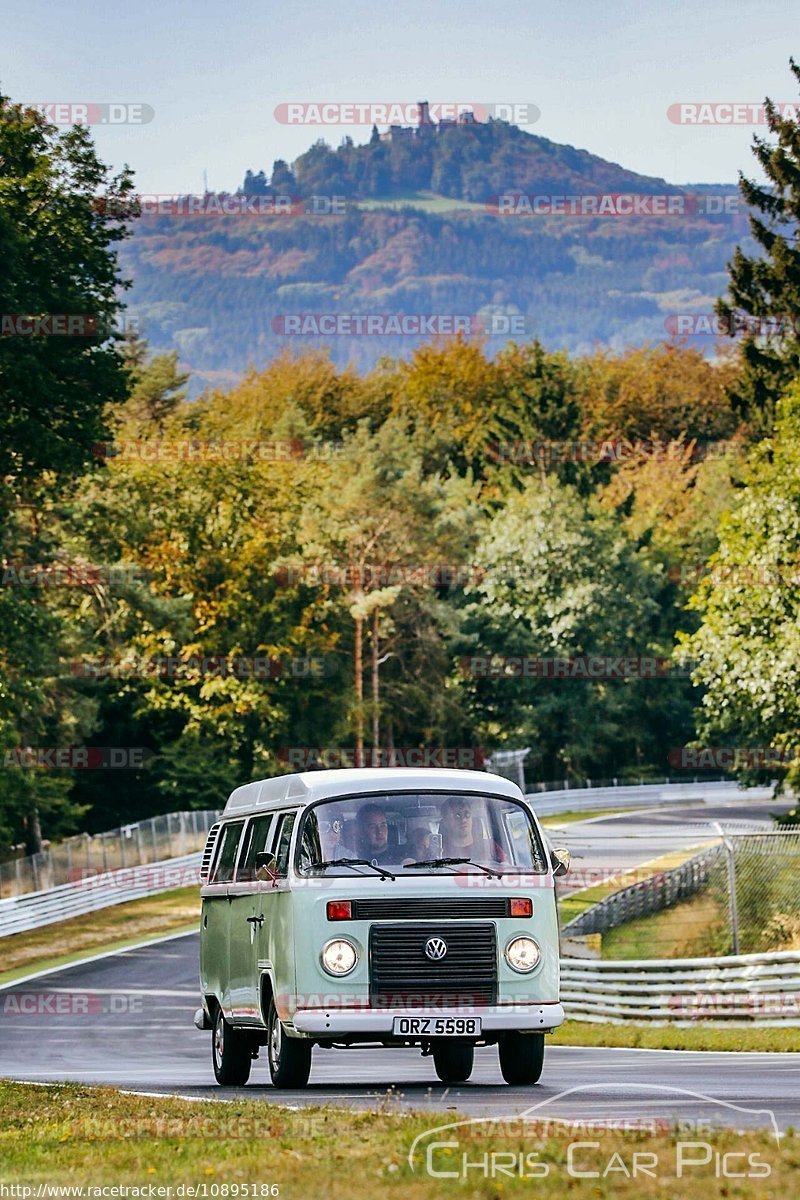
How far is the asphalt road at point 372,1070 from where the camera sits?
536 inches

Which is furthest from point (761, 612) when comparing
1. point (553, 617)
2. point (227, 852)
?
point (553, 617)

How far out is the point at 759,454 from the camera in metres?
46.4

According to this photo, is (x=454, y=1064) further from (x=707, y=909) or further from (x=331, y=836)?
(x=707, y=909)

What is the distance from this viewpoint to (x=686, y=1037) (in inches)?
1008

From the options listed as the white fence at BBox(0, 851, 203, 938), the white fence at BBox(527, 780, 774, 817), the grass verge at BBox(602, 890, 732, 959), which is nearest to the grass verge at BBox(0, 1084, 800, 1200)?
the grass verge at BBox(602, 890, 732, 959)

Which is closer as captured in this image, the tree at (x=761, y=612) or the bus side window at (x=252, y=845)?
the bus side window at (x=252, y=845)

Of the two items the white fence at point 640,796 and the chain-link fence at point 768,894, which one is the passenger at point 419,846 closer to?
the chain-link fence at point 768,894

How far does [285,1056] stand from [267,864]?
5.07ft

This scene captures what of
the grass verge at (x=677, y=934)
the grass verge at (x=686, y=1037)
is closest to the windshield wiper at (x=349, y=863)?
the grass verge at (x=686, y=1037)

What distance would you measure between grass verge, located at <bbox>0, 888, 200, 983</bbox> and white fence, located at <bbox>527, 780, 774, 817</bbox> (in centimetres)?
3317

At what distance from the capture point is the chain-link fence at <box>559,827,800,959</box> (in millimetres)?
35812

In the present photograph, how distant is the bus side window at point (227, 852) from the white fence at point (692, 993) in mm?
11081

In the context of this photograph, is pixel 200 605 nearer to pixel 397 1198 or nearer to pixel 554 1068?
pixel 554 1068

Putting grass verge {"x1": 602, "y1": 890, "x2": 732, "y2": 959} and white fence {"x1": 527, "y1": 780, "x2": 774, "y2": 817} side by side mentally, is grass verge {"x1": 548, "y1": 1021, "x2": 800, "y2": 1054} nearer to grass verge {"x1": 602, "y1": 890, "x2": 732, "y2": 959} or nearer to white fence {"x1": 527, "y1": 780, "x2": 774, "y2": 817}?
grass verge {"x1": 602, "y1": 890, "x2": 732, "y2": 959}
